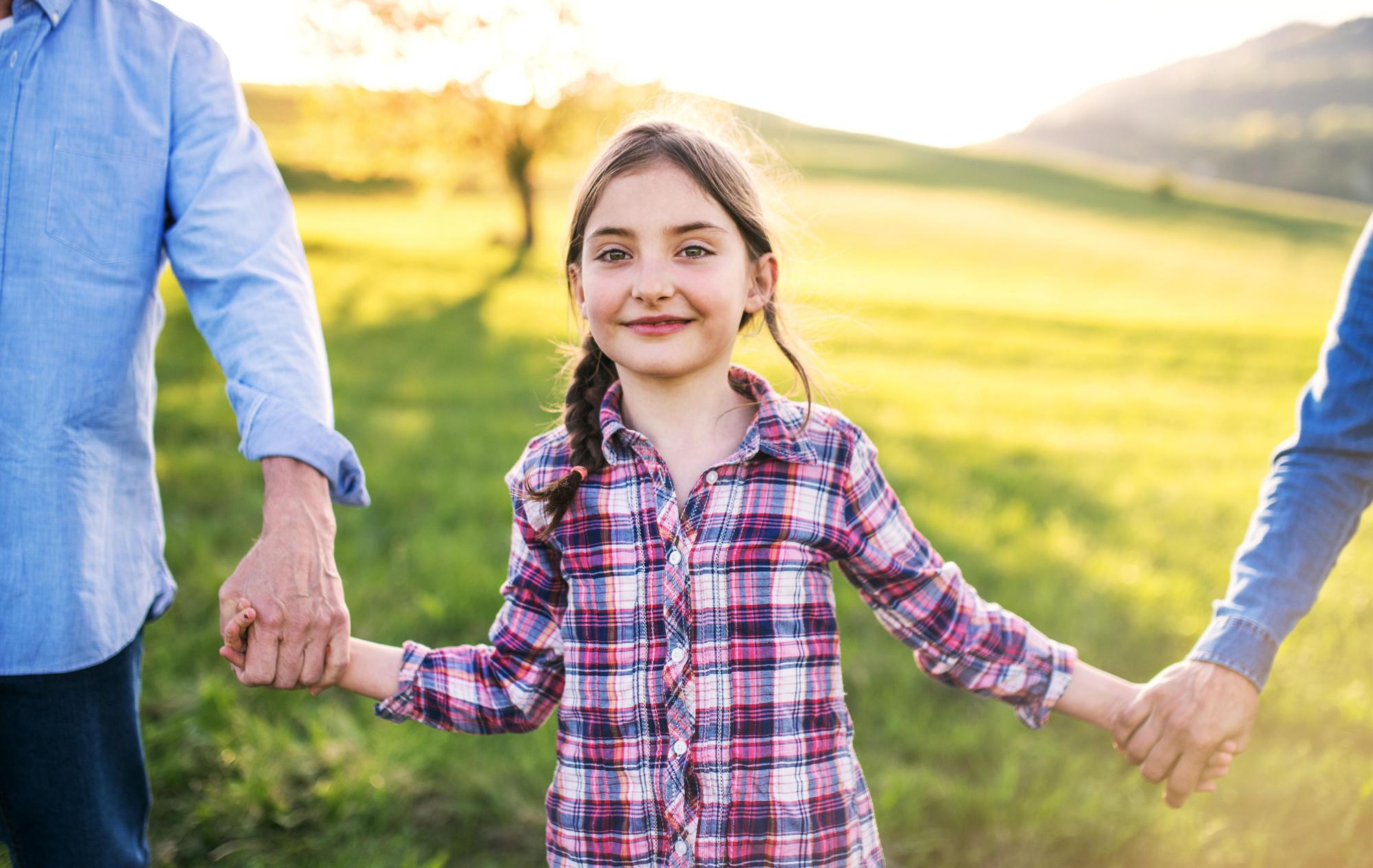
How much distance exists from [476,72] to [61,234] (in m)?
22.1

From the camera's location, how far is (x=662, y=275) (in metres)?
1.75

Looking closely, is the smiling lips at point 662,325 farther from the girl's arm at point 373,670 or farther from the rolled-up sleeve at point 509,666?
the girl's arm at point 373,670

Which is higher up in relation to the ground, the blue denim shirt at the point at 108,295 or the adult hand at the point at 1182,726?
the blue denim shirt at the point at 108,295

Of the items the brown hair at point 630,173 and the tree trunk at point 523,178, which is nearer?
the brown hair at point 630,173

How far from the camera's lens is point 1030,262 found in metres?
22.8

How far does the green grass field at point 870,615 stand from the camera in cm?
280

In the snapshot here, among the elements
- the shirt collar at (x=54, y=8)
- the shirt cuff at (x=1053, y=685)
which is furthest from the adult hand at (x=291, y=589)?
the shirt cuff at (x=1053, y=685)

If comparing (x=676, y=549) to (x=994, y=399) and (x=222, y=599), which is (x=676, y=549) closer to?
(x=222, y=599)

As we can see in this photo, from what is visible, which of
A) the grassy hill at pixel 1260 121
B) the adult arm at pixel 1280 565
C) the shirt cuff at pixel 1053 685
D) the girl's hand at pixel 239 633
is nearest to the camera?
the girl's hand at pixel 239 633

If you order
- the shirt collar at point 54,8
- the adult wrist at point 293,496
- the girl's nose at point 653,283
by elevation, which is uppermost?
the shirt collar at point 54,8

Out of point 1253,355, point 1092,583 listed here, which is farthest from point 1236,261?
point 1092,583

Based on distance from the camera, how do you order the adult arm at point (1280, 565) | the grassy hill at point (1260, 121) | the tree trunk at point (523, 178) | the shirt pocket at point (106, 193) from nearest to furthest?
the shirt pocket at point (106, 193)
the adult arm at point (1280, 565)
the tree trunk at point (523, 178)
the grassy hill at point (1260, 121)

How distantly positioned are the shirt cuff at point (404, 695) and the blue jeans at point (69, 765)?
1.60 ft

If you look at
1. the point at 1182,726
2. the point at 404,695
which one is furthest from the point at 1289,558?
the point at 404,695
